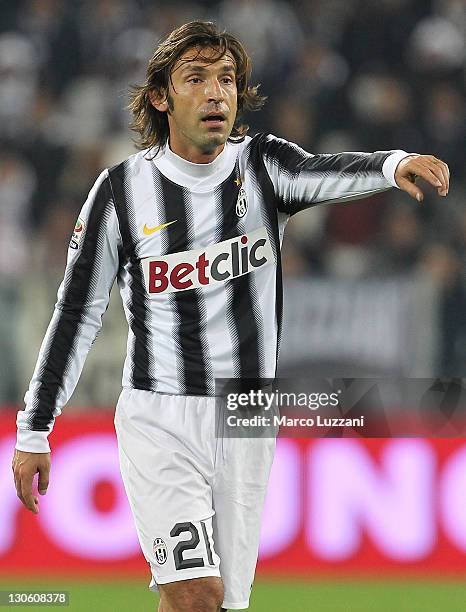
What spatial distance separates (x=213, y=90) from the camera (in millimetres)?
3104

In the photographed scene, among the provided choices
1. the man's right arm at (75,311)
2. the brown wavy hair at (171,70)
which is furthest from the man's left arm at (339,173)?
the man's right arm at (75,311)

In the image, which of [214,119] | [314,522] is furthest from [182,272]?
[314,522]

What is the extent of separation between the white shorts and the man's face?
0.70 m

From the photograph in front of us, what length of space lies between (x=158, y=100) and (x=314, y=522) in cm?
215

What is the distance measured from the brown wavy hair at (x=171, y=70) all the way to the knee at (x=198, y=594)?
46.8 inches

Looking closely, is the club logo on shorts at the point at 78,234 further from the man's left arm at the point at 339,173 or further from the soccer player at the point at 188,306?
the man's left arm at the point at 339,173

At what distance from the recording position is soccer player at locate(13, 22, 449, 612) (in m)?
3.10

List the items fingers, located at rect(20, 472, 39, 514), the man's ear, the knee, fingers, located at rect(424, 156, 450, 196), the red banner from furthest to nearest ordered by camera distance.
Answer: the red banner
the man's ear
fingers, located at rect(20, 472, 39, 514)
the knee
fingers, located at rect(424, 156, 450, 196)

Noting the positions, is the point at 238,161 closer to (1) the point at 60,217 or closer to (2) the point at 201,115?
(2) the point at 201,115

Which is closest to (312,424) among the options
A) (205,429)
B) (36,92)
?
(205,429)

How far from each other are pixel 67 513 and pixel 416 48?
4285mm

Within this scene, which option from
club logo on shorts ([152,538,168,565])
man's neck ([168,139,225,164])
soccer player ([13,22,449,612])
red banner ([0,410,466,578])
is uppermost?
man's neck ([168,139,225,164])

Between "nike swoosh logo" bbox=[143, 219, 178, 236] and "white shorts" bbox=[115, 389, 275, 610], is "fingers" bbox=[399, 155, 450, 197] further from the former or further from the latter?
"white shorts" bbox=[115, 389, 275, 610]

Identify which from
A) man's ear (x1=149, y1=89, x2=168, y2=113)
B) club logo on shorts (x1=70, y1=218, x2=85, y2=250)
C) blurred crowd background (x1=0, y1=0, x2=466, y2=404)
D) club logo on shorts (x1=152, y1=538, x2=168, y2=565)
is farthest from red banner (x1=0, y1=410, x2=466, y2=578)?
man's ear (x1=149, y1=89, x2=168, y2=113)
